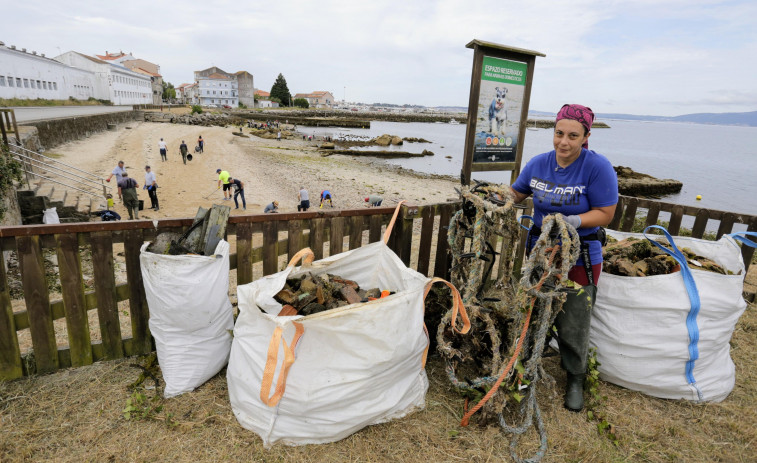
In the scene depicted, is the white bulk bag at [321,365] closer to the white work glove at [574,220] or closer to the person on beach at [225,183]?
the white work glove at [574,220]

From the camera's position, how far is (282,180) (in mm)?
21641

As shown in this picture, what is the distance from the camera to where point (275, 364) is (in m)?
2.19

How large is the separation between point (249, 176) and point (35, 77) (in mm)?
38311

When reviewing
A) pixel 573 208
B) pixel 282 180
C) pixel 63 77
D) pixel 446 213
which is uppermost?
pixel 63 77

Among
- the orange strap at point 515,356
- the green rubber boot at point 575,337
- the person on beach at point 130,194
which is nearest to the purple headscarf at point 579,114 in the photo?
the orange strap at point 515,356

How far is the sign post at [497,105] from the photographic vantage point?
3.88m

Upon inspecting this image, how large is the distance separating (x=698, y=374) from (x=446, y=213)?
87.8 inches

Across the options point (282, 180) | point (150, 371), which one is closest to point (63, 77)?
point (282, 180)

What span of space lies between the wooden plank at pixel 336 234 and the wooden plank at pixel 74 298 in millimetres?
1785

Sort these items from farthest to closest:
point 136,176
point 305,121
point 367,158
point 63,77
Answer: point 305,121 → point 63,77 → point 367,158 → point 136,176

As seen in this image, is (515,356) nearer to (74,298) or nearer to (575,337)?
(575,337)

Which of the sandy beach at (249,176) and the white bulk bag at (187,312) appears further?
the sandy beach at (249,176)

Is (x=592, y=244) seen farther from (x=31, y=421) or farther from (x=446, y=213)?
(x=31, y=421)

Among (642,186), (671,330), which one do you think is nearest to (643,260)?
(671,330)
